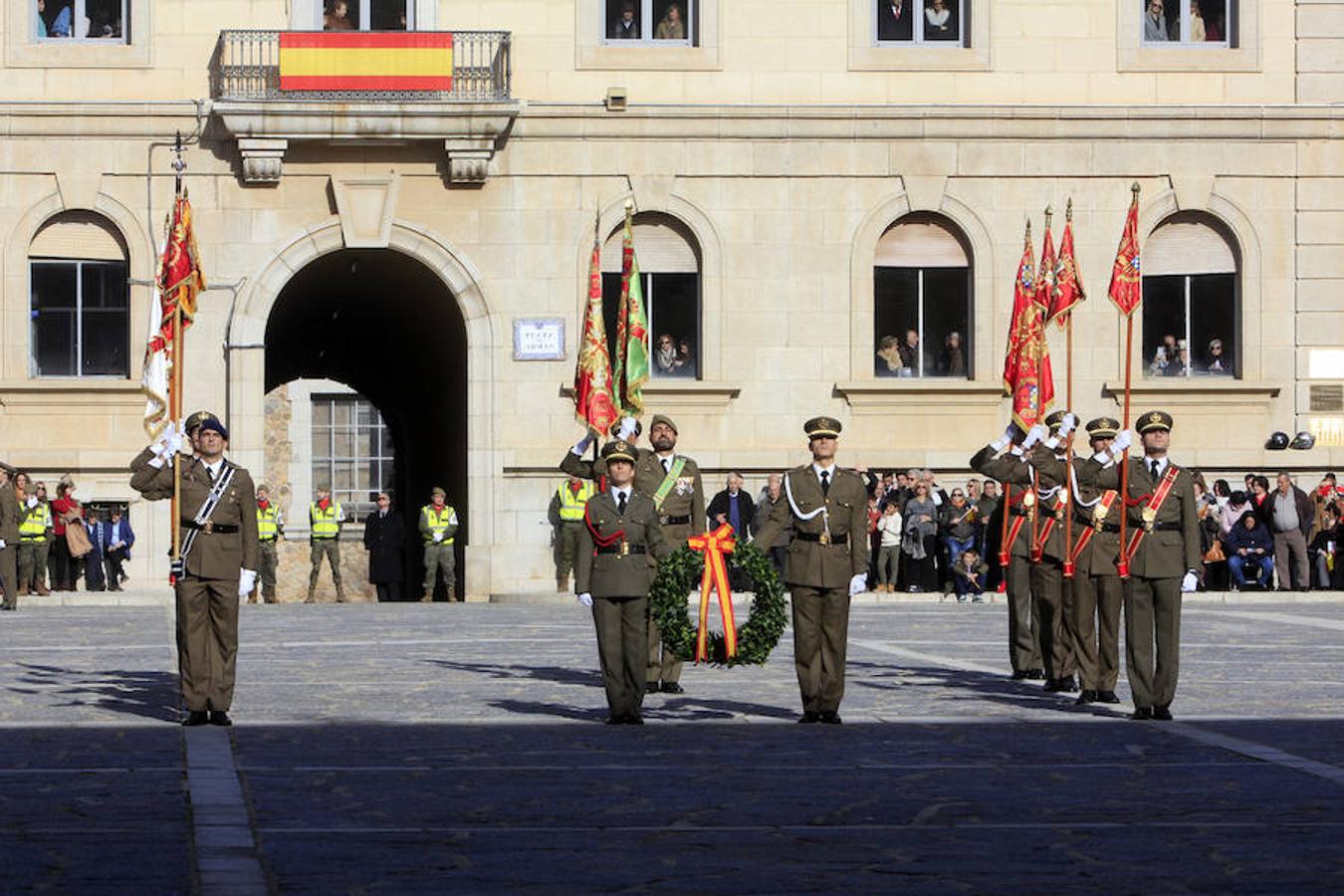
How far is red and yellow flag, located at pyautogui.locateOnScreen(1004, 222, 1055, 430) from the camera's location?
75.1ft

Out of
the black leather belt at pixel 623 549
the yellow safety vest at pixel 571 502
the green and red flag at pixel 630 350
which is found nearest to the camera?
the black leather belt at pixel 623 549

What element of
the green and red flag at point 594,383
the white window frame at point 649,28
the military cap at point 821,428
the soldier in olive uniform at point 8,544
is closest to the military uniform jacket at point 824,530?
the military cap at point 821,428

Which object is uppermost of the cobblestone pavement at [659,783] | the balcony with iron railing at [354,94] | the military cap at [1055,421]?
the balcony with iron railing at [354,94]

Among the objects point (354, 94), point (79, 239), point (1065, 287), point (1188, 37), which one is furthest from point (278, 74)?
point (1065, 287)

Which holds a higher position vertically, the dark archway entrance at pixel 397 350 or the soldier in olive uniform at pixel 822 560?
the dark archway entrance at pixel 397 350

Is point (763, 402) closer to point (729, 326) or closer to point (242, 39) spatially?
point (729, 326)

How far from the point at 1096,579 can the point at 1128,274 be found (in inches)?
249

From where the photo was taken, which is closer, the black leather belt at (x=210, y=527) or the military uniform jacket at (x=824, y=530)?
the military uniform jacket at (x=824, y=530)

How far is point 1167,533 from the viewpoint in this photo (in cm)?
1822

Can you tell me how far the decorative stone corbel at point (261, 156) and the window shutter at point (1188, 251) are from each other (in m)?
11.5

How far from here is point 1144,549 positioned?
1816cm

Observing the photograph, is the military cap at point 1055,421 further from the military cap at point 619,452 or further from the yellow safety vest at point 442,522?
the yellow safety vest at point 442,522

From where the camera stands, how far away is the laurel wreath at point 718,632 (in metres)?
17.7

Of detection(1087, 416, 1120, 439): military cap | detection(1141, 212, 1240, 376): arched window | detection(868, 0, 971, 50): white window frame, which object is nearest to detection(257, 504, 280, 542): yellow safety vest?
detection(868, 0, 971, 50): white window frame
